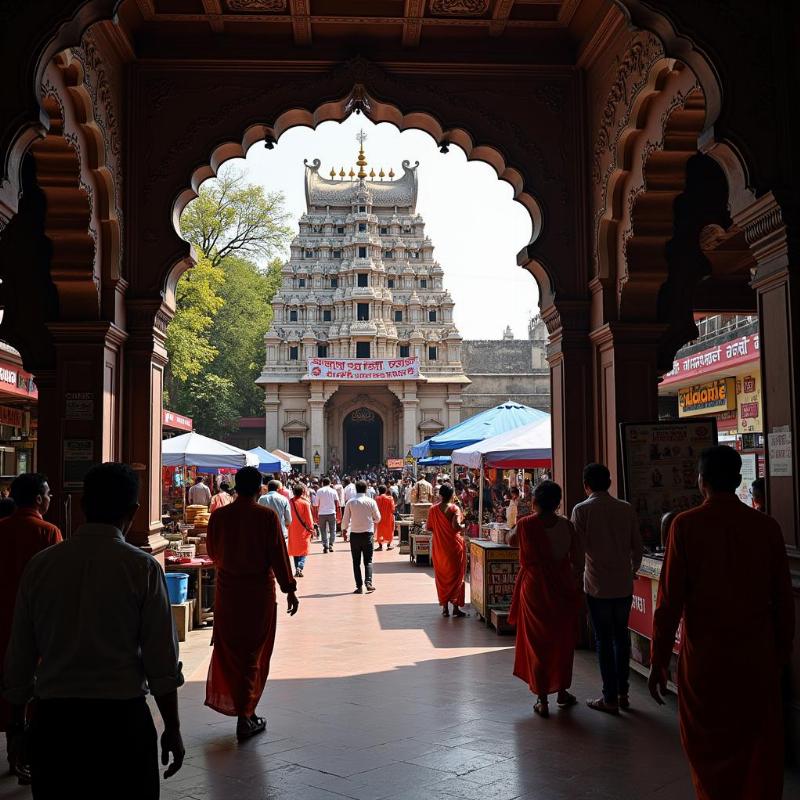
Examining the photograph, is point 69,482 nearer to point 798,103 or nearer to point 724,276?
point 798,103

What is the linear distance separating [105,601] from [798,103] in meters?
4.73

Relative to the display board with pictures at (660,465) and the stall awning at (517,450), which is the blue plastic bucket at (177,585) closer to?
the display board with pictures at (660,465)

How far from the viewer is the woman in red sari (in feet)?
19.5

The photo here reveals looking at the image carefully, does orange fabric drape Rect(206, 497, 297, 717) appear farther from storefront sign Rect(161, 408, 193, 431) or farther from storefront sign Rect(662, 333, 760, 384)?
storefront sign Rect(161, 408, 193, 431)

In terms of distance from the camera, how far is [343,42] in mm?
7766

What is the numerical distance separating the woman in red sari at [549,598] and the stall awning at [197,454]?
925cm

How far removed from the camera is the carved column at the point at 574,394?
26.3ft

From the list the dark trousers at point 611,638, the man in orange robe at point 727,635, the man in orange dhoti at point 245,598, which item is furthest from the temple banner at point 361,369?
the man in orange robe at point 727,635

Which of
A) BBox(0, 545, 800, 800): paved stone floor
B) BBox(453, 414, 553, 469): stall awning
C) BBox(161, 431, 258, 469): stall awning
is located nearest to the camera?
BBox(0, 545, 800, 800): paved stone floor

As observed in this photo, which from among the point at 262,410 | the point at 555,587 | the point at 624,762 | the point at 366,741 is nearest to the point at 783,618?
the point at 624,762

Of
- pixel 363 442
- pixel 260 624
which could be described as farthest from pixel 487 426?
pixel 363 442

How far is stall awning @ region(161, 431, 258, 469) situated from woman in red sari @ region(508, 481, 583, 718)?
9252 mm

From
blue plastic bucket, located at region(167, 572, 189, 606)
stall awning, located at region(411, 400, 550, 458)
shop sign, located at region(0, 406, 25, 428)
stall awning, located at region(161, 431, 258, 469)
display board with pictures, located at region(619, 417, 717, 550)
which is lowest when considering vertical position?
blue plastic bucket, located at region(167, 572, 189, 606)

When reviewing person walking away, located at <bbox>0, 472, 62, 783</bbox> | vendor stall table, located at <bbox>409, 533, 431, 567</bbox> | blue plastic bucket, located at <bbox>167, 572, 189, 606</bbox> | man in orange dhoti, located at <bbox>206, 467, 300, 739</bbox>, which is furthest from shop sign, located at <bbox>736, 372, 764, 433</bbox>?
person walking away, located at <bbox>0, 472, 62, 783</bbox>
